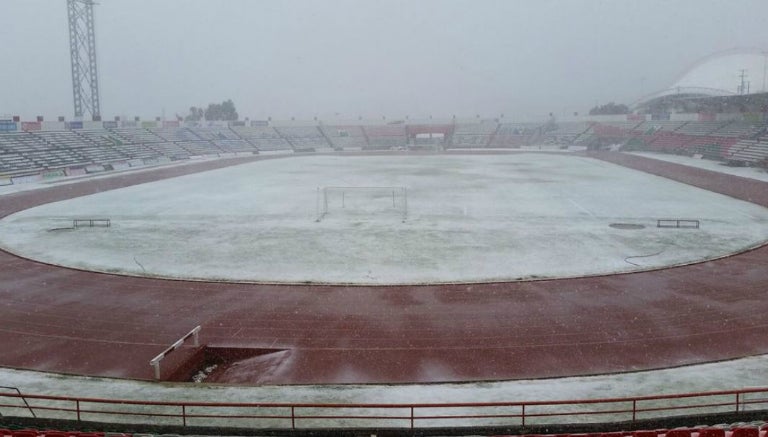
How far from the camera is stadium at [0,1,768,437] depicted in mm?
10641

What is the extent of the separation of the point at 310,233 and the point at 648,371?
17.6 meters

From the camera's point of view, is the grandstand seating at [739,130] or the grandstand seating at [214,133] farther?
the grandstand seating at [214,133]

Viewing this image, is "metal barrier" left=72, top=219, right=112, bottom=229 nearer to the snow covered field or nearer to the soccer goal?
the snow covered field

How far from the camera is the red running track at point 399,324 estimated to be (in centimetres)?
1293

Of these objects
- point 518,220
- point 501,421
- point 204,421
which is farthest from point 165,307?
point 518,220

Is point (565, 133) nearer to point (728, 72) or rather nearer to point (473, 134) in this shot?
point (473, 134)

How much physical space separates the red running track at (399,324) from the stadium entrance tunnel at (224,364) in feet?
0.29

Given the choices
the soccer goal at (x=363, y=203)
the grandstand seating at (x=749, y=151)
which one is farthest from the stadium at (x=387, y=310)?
the grandstand seating at (x=749, y=151)

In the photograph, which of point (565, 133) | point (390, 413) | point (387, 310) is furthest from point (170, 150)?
point (390, 413)

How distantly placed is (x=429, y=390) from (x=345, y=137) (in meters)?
101

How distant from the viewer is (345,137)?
111m

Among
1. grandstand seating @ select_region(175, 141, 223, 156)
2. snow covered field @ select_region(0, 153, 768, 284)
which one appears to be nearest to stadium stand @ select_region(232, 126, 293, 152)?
grandstand seating @ select_region(175, 141, 223, 156)

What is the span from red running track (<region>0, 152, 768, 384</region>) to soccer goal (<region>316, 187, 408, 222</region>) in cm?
1328

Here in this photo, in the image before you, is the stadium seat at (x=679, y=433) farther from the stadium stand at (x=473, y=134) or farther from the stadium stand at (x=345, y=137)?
the stadium stand at (x=473, y=134)
